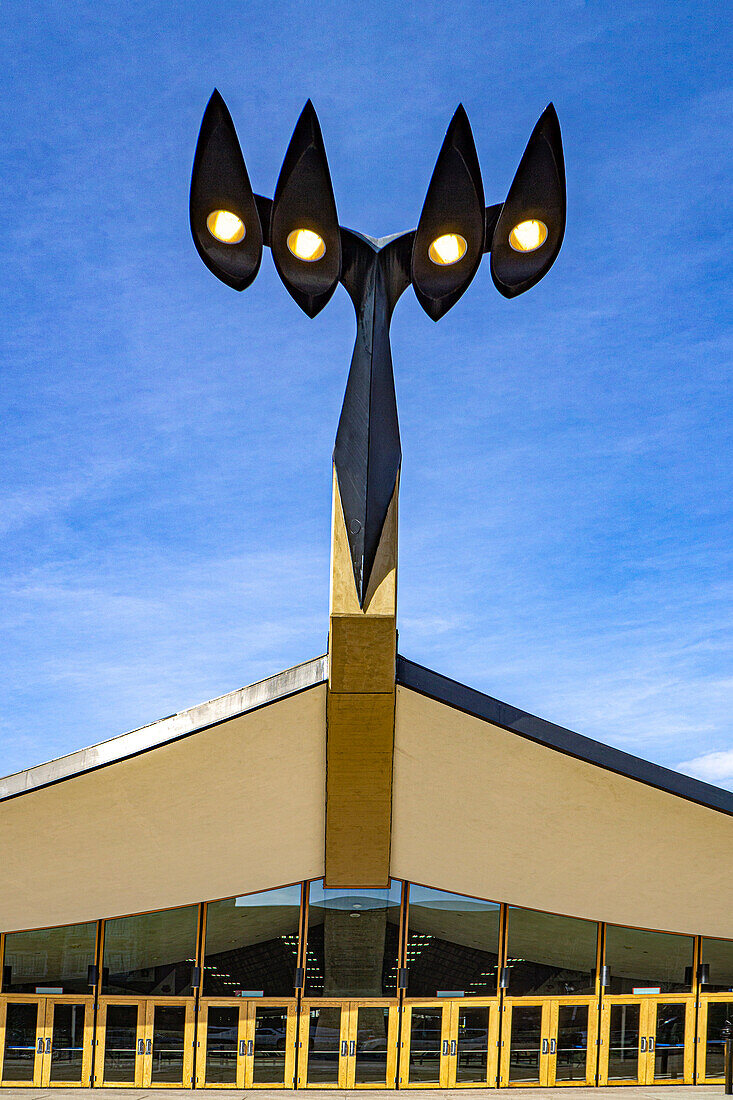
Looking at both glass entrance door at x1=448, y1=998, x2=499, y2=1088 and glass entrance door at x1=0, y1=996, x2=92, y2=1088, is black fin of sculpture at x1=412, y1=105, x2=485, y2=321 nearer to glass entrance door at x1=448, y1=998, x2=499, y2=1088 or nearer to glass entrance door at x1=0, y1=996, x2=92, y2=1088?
glass entrance door at x1=448, y1=998, x2=499, y2=1088

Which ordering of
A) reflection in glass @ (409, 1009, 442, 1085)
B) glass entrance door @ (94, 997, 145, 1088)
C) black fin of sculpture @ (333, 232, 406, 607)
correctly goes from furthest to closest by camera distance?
reflection in glass @ (409, 1009, 442, 1085) → glass entrance door @ (94, 997, 145, 1088) → black fin of sculpture @ (333, 232, 406, 607)

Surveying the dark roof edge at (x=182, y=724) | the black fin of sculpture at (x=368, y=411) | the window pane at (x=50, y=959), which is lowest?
the window pane at (x=50, y=959)

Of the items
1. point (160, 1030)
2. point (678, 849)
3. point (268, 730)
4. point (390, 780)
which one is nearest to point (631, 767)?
point (678, 849)

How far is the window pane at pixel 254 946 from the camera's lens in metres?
14.4

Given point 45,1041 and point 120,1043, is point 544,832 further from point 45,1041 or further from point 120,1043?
point 45,1041

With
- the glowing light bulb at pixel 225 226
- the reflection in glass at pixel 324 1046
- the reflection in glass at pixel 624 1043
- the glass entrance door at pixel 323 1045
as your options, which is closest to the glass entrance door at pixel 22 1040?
the glass entrance door at pixel 323 1045

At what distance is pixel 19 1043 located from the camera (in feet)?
46.6

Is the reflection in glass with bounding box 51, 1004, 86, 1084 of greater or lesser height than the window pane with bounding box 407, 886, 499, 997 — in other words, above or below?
below

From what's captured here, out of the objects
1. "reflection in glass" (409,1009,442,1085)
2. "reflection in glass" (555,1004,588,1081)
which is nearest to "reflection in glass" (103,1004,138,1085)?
"reflection in glass" (409,1009,442,1085)

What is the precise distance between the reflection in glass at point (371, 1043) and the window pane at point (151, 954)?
2.90 metres

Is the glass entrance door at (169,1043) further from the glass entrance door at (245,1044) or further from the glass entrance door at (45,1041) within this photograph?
the glass entrance door at (45,1041)

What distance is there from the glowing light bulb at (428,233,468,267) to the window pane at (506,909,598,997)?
39.8 feet

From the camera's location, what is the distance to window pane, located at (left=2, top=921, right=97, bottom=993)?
47.1 feet

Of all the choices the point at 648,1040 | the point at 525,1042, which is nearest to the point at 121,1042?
the point at 525,1042
